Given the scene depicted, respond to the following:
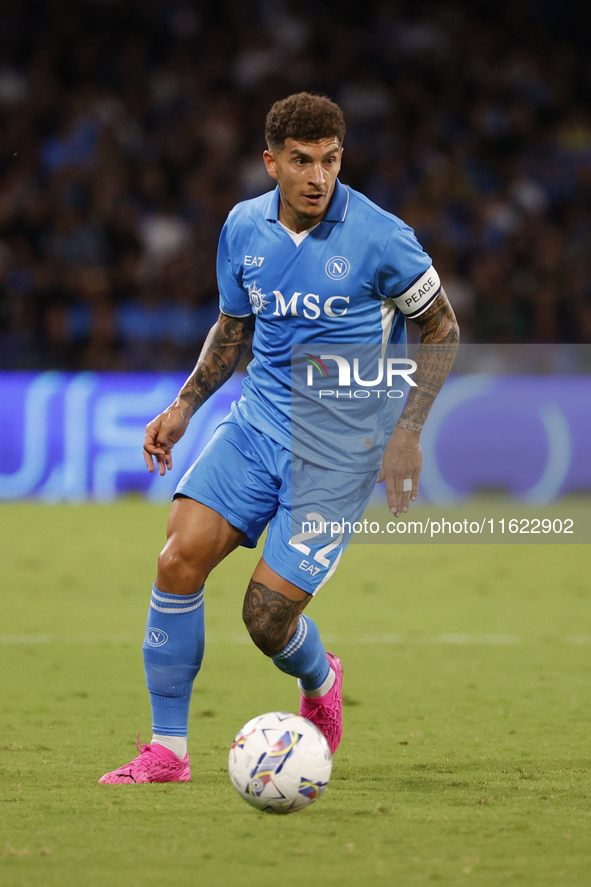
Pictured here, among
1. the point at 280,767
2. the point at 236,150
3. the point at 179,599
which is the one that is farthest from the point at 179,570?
the point at 236,150

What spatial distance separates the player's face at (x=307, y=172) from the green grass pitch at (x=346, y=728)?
1.87m

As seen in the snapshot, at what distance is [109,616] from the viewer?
6.66 m

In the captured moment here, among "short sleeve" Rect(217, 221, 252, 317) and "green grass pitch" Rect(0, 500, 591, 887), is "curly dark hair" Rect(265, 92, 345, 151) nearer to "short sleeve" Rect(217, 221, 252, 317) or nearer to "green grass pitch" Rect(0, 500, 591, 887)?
"short sleeve" Rect(217, 221, 252, 317)

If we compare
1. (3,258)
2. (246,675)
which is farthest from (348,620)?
(3,258)

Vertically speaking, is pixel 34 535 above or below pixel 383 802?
below

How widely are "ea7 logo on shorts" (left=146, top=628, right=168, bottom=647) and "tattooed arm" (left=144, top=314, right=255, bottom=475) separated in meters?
0.56

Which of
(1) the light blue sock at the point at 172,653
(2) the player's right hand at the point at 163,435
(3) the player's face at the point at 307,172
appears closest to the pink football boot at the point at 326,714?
(1) the light blue sock at the point at 172,653

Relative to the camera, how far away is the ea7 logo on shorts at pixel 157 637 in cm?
378

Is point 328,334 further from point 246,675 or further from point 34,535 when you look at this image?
point 34,535

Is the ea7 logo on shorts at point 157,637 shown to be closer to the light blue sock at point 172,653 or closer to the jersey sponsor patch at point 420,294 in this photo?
the light blue sock at point 172,653

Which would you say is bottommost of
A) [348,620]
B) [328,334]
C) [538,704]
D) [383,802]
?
[348,620]

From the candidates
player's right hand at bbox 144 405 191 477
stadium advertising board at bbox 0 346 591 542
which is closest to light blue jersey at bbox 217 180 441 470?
player's right hand at bbox 144 405 191 477

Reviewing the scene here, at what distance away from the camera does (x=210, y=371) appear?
4180 millimetres

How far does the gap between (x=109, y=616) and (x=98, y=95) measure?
863cm
